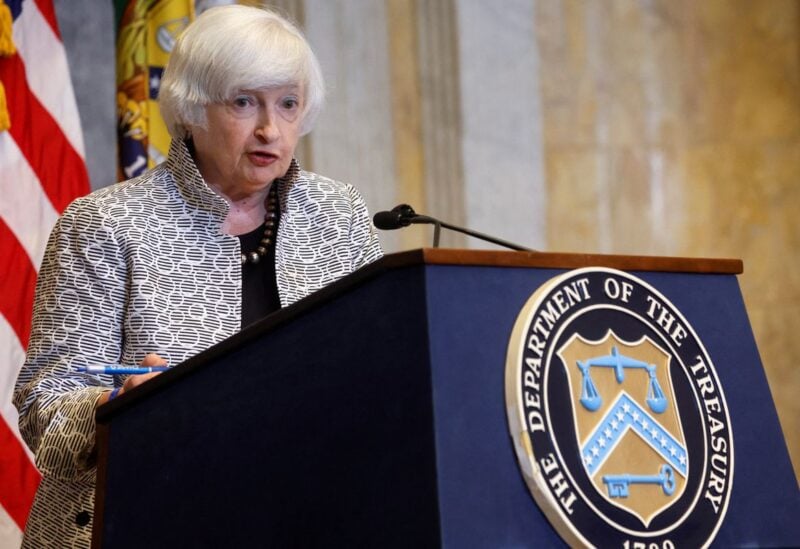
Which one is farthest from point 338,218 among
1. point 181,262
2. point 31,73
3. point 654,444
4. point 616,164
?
point 616,164

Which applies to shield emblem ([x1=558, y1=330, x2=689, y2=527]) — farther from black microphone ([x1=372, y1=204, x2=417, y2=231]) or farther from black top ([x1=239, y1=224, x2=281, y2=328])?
black top ([x1=239, y1=224, x2=281, y2=328])

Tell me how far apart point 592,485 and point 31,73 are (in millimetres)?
2985

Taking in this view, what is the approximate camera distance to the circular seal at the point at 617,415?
4.93ft

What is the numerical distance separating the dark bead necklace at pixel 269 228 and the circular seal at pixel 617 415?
1055mm

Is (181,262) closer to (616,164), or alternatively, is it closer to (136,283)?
(136,283)

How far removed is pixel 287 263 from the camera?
254 centimetres

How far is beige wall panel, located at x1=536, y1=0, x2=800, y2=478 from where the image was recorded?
577 centimetres

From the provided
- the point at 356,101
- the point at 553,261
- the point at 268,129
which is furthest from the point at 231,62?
the point at 356,101

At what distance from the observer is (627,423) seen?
62.6 inches

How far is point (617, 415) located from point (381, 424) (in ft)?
1.01

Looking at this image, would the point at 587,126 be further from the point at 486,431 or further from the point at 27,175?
the point at 486,431

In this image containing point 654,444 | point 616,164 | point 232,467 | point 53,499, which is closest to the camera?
point 654,444

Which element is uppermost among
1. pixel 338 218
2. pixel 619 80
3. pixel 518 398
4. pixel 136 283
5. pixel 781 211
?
pixel 619 80

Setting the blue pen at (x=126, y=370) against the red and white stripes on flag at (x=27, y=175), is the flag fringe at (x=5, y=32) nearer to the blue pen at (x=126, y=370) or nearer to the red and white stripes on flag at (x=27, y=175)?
the red and white stripes on flag at (x=27, y=175)
